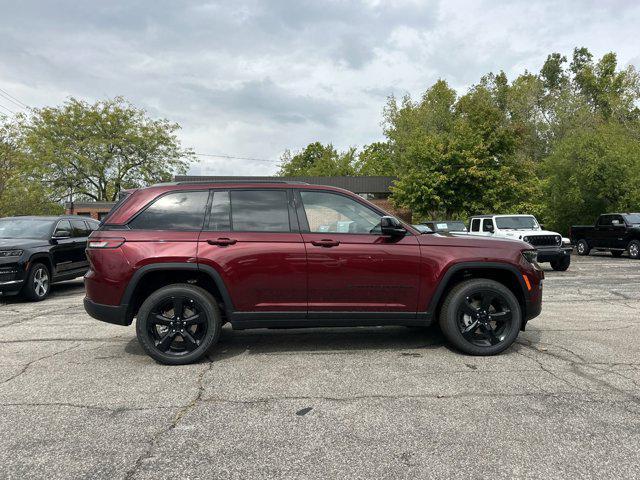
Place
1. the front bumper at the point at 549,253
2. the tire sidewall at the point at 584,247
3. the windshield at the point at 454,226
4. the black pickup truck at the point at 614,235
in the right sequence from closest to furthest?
1. the front bumper at the point at 549,253
2. the windshield at the point at 454,226
3. the black pickup truck at the point at 614,235
4. the tire sidewall at the point at 584,247

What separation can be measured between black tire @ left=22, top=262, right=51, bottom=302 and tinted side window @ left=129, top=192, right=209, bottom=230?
5788 mm

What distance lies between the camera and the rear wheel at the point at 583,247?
20.6 metres

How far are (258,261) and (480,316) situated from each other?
7.87 feet

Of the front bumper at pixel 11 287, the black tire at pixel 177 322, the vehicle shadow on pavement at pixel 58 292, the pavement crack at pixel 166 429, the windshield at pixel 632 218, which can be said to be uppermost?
the windshield at pixel 632 218

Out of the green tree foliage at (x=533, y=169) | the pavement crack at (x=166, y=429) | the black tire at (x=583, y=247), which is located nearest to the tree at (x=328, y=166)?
the green tree foliage at (x=533, y=169)

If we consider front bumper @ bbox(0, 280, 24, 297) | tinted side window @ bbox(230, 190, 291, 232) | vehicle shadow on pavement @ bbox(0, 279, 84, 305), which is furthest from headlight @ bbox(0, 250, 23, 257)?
tinted side window @ bbox(230, 190, 291, 232)

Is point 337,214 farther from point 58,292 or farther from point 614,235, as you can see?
point 614,235

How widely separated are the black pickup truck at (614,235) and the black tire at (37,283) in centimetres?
1994

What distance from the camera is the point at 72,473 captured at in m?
2.57

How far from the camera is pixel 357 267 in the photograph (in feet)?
15.1

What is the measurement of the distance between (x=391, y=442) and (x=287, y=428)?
0.72m

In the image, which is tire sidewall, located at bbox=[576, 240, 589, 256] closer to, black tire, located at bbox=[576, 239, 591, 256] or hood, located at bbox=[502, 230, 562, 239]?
black tire, located at bbox=[576, 239, 591, 256]

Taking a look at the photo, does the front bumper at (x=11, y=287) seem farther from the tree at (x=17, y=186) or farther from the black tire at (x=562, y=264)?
the tree at (x=17, y=186)

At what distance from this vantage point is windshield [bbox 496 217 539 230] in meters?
15.4
